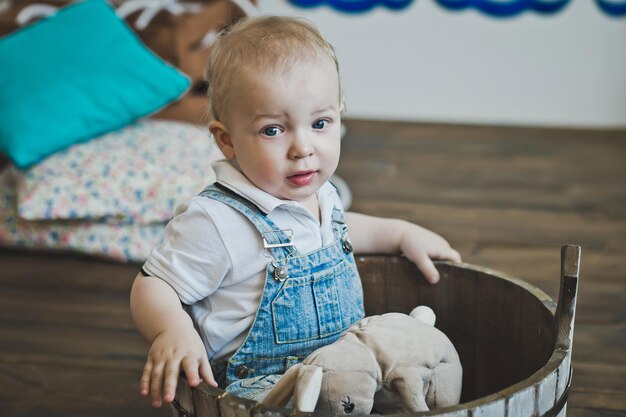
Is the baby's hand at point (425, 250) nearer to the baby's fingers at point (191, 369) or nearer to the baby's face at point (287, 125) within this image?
the baby's face at point (287, 125)

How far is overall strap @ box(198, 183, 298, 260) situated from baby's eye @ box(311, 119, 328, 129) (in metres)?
0.12

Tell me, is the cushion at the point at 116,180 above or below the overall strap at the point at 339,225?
below

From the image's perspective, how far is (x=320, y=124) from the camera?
1029mm

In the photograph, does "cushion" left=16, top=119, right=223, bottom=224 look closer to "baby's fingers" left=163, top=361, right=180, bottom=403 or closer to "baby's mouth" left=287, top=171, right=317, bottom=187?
"baby's mouth" left=287, top=171, right=317, bottom=187

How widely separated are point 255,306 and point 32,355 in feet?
2.34

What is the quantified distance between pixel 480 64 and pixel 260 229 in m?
2.18

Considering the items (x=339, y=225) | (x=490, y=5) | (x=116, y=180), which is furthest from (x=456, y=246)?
(x=490, y=5)

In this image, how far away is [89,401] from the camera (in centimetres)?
143

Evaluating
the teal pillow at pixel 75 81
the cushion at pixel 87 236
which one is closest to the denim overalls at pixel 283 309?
the cushion at pixel 87 236

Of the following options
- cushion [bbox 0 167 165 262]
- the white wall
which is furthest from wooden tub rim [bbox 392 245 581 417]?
the white wall

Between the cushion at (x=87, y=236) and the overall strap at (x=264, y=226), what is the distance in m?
0.95

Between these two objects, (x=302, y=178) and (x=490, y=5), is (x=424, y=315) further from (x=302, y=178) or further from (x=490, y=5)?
(x=490, y=5)

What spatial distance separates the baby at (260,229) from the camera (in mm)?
995

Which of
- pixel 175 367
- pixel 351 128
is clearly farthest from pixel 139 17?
pixel 175 367
